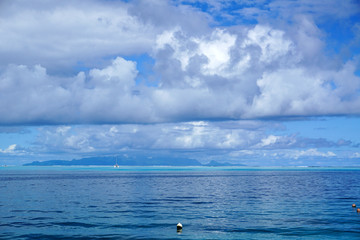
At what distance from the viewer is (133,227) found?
55312mm

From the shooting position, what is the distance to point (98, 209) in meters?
72.6

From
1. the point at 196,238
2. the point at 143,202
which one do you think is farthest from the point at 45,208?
the point at 196,238

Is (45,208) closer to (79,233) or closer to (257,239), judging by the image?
(79,233)

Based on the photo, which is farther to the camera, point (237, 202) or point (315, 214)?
point (237, 202)

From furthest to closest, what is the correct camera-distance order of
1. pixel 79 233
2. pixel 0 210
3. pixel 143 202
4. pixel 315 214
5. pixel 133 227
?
1. pixel 143 202
2. pixel 0 210
3. pixel 315 214
4. pixel 133 227
5. pixel 79 233

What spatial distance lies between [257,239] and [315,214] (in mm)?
21945

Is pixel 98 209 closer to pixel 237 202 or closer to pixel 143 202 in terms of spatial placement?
pixel 143 202

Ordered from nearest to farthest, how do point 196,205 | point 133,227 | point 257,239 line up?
1. point 257,239
2. point 133,227
3. point 196,205

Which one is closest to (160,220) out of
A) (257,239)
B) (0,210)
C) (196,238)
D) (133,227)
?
(133,227)

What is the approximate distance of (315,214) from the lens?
65.6 m

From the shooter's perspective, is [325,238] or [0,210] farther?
[0,210]

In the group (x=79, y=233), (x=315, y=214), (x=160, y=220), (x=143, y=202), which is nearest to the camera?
(x=79, y=233)

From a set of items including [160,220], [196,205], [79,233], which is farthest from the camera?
[196,205]

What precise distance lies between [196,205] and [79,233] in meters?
32.8
